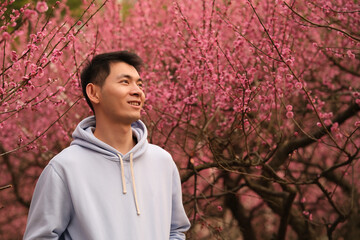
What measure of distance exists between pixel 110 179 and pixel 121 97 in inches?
16.5

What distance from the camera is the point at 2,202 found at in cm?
732

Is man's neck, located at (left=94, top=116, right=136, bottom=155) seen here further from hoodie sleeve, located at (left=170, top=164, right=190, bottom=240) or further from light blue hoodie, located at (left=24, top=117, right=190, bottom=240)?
hoodie sleeve, located at (left=170, top=164, right=190, bottom=240)

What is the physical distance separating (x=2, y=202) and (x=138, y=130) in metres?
5.44

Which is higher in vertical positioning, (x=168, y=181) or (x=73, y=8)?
(x=73, y=8)

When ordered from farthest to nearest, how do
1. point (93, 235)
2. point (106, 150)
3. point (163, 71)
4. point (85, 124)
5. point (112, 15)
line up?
point (112, 15) → point (163, 71) → point (85, 124) → point (106, 150) → point (93, 235)

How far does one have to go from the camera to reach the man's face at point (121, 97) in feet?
7.86

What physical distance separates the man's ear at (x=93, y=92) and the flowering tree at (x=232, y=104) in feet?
1.77

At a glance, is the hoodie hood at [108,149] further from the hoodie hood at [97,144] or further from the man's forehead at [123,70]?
the man's forehead at [123,70]

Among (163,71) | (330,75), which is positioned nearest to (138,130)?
(163,71)

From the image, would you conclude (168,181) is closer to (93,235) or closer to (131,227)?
(131,227)

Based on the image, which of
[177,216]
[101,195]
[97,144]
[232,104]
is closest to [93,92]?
[97,144]

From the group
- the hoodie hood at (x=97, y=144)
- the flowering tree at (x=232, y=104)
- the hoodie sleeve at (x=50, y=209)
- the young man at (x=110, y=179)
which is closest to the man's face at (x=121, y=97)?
the young man at (x=110, y=179)

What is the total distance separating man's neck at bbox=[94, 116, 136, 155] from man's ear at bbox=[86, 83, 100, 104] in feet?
0.36

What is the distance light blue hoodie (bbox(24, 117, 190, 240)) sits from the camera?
2158 millimetres
